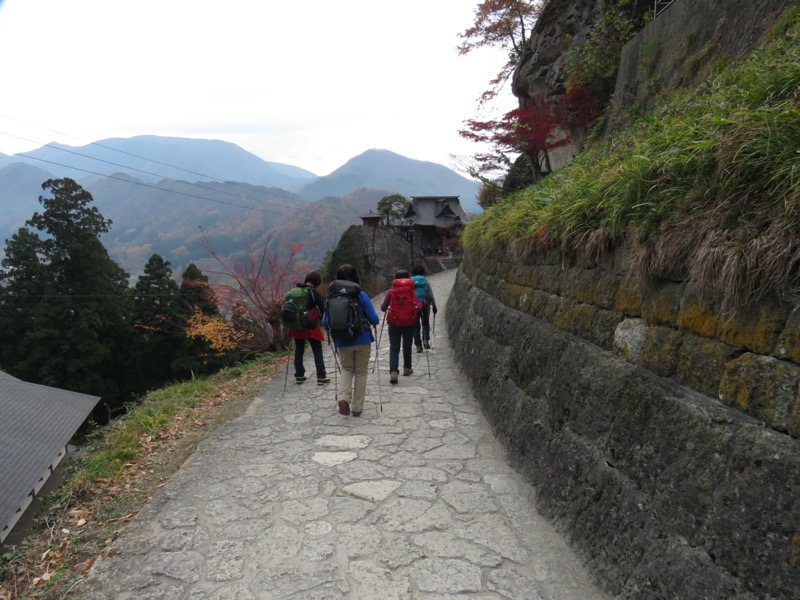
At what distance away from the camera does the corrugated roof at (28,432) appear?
6867 millimetres

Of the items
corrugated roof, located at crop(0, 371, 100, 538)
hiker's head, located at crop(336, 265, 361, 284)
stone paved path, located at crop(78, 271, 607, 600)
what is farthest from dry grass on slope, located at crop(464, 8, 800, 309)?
corrugated roof, located at crop(0, 371, 100, 538)

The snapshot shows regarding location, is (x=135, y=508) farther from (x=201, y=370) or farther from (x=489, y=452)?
(x=201, y=370)

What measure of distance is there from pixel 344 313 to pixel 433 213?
110 feet

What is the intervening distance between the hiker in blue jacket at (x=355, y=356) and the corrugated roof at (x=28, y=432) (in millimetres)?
5306

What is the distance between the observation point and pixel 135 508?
12.2ft

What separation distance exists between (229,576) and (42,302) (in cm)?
2349

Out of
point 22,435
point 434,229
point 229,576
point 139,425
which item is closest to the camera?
point 229,576

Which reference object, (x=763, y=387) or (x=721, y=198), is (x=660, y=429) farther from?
(x=721, y=198)

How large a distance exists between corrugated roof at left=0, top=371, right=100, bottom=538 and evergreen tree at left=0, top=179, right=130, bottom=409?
969 centimetres

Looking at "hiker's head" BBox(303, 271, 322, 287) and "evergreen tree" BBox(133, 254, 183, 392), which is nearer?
"hiker's head" BBox(303, 271, 322, 287)

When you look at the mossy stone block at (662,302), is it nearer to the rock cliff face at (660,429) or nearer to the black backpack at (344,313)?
the rock cliff face at (660,429)

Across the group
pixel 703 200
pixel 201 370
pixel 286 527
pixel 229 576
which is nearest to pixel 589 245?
pixel 703 200

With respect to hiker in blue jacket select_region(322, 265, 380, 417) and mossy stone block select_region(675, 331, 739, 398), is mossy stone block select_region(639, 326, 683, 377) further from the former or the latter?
hiker in blue jacket select_region(322, 265, 380, 417)

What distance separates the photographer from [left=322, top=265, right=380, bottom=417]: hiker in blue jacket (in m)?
5.19
